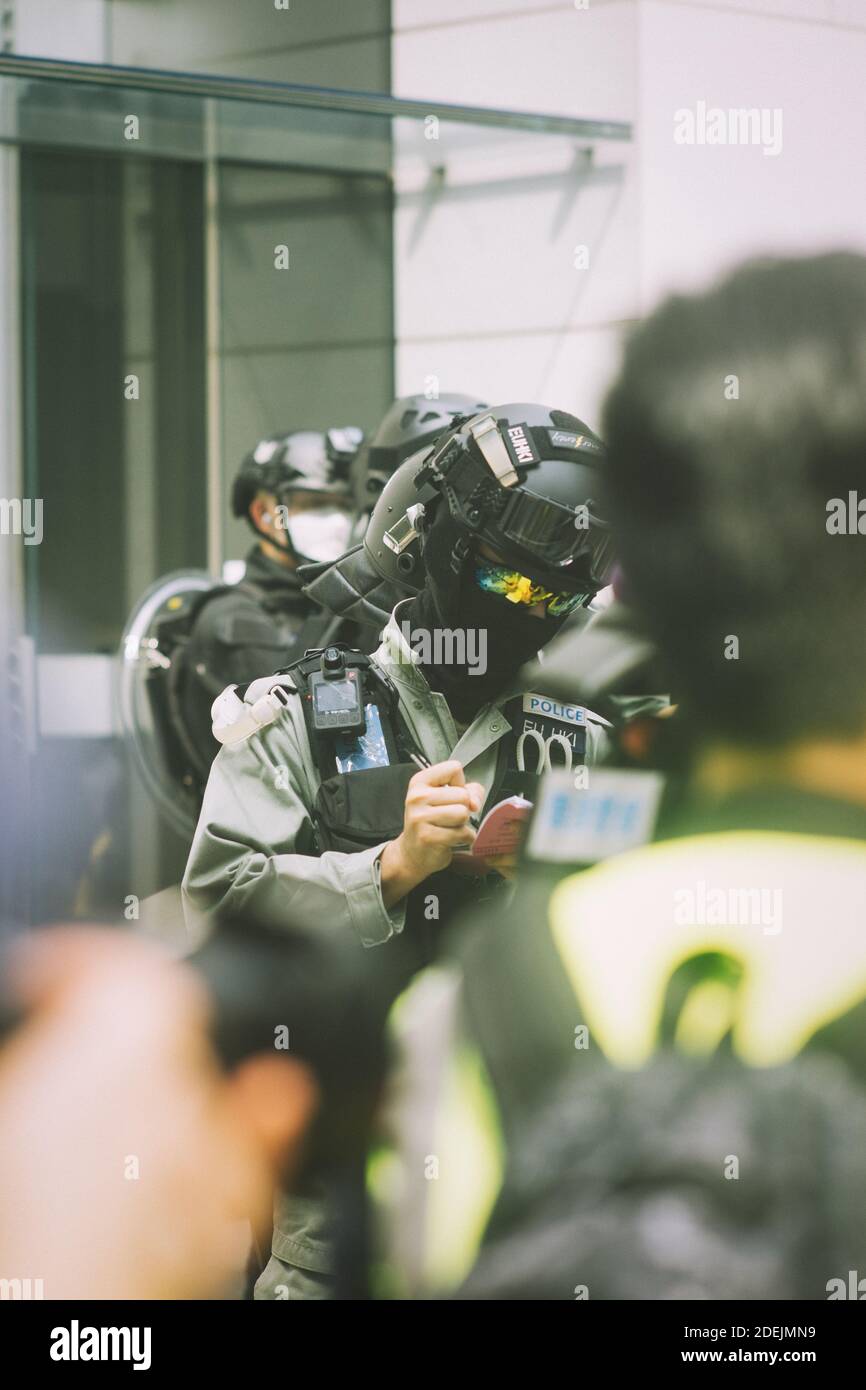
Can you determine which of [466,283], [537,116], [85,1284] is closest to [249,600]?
[466,283]

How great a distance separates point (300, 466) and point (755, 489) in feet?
11.1

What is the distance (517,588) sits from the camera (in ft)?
5.61

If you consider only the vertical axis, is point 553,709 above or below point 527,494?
below

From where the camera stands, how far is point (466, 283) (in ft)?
14.9

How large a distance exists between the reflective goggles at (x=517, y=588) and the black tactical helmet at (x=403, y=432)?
126cm

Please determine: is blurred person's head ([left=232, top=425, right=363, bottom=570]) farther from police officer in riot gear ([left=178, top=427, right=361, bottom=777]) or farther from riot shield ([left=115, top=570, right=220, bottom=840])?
riot shield ([left=115, top=570, right=220, bottom=840])

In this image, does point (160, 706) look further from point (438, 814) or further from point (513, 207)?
point (438, 814)

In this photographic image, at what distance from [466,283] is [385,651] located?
2.99 m

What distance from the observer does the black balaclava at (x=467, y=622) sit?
174cm

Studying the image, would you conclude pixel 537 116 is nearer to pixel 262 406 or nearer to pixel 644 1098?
pixel 262 406
